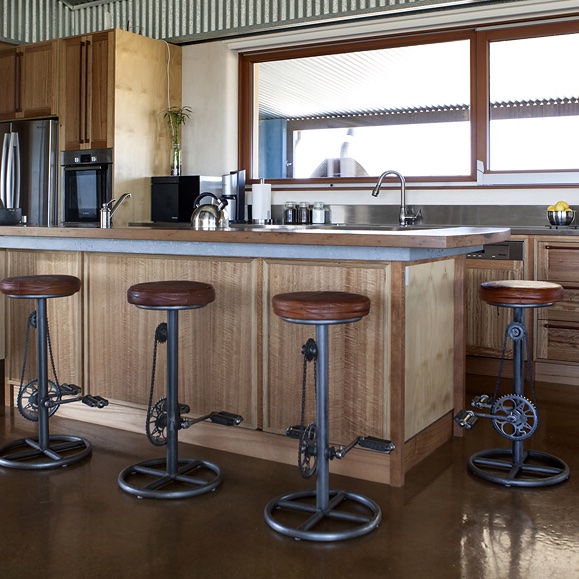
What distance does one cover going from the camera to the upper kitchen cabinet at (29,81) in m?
6.30

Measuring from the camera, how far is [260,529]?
2.49 metres

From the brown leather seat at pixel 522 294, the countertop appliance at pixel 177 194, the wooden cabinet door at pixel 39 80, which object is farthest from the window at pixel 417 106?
the brown leather seat at pixel 522 294

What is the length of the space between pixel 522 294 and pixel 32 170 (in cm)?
484

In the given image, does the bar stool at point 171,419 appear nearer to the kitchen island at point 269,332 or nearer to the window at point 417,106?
the kitchen island at point 269,332

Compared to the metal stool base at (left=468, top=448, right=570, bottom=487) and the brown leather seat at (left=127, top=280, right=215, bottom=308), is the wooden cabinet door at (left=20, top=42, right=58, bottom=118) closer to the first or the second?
the brown leather seat at (left=127, top=280, right=215, bottom=308)

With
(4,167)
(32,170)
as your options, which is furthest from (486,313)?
(4,167)

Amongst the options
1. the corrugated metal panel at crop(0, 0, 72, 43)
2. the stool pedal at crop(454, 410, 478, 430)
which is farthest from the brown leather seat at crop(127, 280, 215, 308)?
the corrugated metal panel at crop(0, 0, 72, 43)

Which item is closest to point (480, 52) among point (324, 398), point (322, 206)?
point (322, 206)

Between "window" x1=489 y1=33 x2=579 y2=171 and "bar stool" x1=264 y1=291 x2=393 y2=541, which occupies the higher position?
"window" x1=489 y1=33 x2=579 y2=171

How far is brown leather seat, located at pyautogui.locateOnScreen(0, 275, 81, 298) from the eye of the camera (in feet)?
10.3

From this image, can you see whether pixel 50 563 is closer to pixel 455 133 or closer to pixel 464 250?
pixel 464 250

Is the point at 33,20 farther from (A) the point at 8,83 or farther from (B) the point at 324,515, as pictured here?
(B) the point at 324,515

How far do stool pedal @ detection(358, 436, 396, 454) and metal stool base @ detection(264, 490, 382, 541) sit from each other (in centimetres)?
18

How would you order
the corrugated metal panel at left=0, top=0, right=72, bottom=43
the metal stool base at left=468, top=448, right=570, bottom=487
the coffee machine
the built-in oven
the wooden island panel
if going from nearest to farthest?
the metal stool base at left=468, top=448, right=570, bottom=487, the wooden island panel, the built-in oven, the coffee machine, the corrugated metal panel at left=0, top=0, right=72, bottom=43
